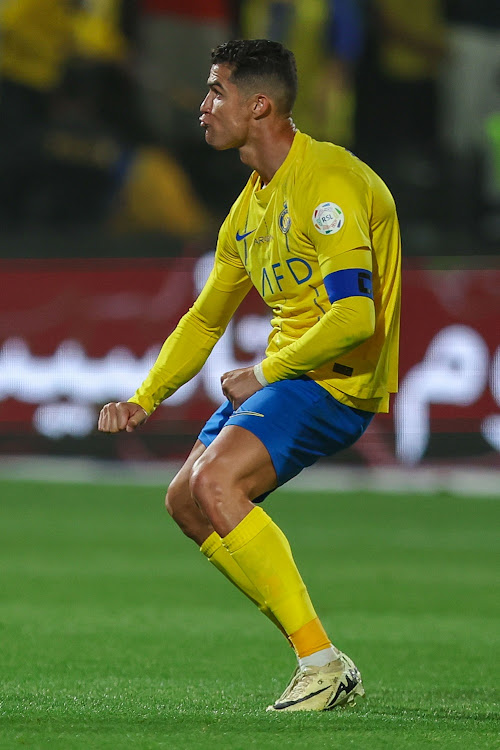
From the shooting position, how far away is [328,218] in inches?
174

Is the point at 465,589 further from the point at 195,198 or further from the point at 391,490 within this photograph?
the point at 195,198

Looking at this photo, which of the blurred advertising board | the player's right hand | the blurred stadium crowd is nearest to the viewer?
the player's right hand

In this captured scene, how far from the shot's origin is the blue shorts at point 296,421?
4488 millimetres

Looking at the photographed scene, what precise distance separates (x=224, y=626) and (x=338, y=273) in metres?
2.61

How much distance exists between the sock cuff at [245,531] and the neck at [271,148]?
3.75ft

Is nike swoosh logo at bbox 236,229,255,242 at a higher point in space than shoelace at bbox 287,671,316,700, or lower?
Answer: higher

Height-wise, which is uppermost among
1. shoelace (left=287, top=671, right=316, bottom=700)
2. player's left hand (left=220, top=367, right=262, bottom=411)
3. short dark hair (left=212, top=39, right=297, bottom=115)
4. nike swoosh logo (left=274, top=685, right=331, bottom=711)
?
short dark hair (left=212, top=39, right=297, bottom=115)

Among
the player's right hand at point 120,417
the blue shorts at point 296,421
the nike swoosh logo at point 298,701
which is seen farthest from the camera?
the player's right hand at point 120,417

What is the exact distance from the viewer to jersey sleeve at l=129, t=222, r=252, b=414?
501 cm

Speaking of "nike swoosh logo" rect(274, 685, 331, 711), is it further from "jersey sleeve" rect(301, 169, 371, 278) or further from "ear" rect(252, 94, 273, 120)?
"ear" rect(252, 94, 273, 120)

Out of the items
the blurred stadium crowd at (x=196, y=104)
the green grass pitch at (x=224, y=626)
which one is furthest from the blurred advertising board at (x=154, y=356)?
the blurred stadium crowd at (x=196, y=104)

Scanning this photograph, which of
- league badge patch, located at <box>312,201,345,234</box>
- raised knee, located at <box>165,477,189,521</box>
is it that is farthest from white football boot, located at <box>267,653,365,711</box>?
league badge patch, located at <box>312,201,345,234</box>

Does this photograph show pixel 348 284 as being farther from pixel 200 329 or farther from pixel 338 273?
pixel 200 329

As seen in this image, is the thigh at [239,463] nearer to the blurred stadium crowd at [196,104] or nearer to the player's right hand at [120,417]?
the player's right hand at [120,417]
